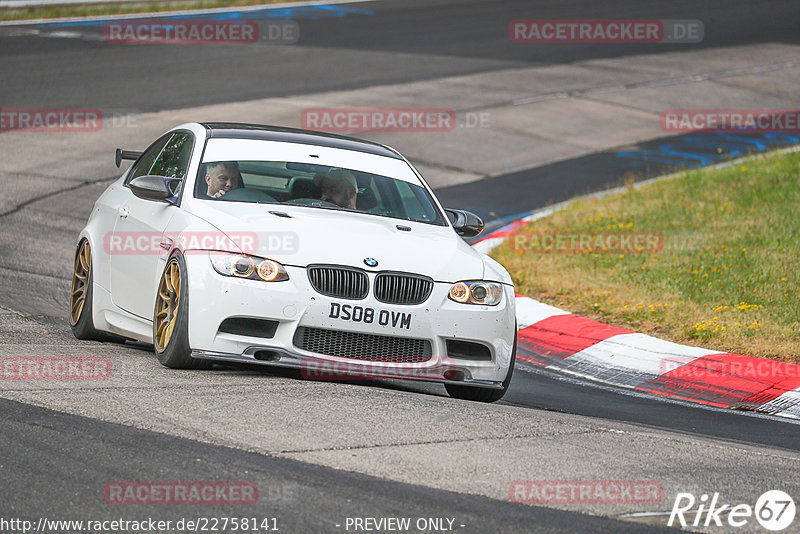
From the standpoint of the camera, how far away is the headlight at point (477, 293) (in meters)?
7.36

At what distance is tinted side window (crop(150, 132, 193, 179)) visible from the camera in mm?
8422

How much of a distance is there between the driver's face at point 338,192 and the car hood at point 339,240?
0.23 m

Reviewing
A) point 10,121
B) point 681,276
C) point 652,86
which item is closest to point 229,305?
point 681,276

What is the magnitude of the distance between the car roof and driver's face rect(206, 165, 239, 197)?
447mm

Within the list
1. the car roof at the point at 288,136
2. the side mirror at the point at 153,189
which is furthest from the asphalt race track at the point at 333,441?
the car roof at the point at 288,136

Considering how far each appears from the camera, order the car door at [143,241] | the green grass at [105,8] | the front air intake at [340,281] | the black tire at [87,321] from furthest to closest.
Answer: the green grass at [105,8] < the black tire at [87,321] < the car door at [143,241] < the front air intake at [340,281]

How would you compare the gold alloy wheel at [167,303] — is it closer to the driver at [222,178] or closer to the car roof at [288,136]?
the driver at [222,178]

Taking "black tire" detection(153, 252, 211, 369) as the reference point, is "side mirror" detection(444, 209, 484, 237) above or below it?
above

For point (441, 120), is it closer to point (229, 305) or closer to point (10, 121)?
point (10, 121)

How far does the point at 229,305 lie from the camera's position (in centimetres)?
695

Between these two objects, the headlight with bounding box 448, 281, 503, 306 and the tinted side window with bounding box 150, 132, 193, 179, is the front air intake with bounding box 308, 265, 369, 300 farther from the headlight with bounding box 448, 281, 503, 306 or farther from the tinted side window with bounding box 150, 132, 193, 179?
the tinted side window with bounding box 150, 132, 193, 179

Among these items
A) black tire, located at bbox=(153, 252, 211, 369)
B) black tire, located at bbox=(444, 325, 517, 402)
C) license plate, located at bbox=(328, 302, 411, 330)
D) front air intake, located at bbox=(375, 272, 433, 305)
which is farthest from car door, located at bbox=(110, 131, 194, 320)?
black tire, located at bbox=(444, 325, 517, 402)

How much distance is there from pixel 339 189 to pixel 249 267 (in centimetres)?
137

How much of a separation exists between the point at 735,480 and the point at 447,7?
27.0 m
